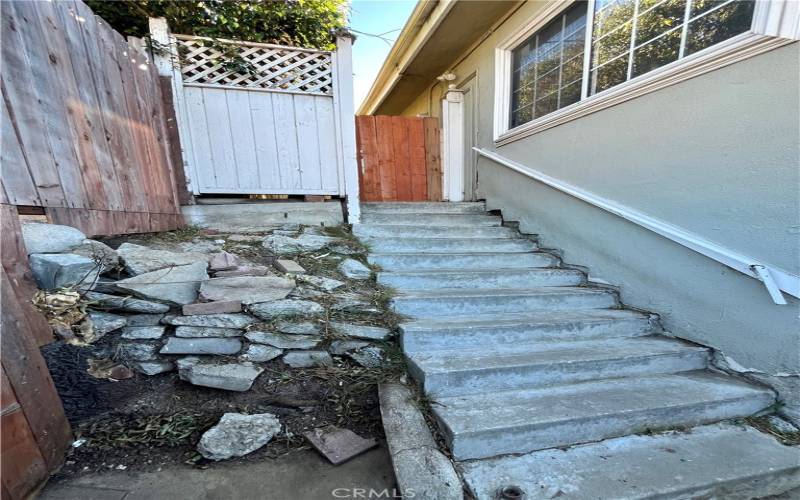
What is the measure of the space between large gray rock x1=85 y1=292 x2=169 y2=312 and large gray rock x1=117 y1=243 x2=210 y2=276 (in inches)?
6.1

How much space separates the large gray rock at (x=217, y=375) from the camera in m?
1.59

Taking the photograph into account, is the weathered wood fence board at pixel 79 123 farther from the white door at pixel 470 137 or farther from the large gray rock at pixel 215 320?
the white door at pixel 470 137

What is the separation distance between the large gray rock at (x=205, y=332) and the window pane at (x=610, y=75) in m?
3.29

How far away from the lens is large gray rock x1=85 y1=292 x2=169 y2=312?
1.56 m

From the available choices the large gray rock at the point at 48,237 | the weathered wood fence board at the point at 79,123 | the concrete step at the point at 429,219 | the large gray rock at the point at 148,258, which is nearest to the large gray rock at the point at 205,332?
the large gray rock at the point at 148,258

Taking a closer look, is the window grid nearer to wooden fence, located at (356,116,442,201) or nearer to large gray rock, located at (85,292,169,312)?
wooden fence, located at (356,116,442,201)

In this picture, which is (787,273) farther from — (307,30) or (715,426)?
(307,30)

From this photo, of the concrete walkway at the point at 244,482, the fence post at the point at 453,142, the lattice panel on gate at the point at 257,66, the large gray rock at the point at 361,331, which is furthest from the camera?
the fence post at the point at 453,142

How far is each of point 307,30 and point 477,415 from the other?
3592 mm

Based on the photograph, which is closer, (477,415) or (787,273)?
(477,415)

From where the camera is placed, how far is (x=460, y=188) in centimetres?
505

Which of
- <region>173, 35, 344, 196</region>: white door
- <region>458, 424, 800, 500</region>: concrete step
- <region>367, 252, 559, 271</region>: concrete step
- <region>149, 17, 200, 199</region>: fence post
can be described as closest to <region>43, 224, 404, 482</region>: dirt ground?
<region>458, 424, 800, 500</region>: concrete step

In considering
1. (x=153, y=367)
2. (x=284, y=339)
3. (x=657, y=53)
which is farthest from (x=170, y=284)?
(x=657, y=53)

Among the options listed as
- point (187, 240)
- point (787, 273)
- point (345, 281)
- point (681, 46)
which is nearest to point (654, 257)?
point (787, 273)
